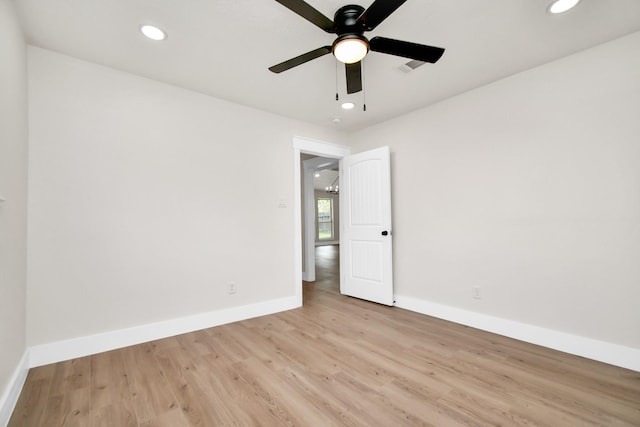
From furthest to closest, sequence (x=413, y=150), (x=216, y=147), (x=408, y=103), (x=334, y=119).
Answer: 1. (x=334, y=119)
2. (x=413, y=150)
3. (x=408, y=103)
4. (x=216, y=147)

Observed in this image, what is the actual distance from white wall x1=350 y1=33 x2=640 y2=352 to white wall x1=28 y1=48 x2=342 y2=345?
2.00m

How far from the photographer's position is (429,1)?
1816 mm

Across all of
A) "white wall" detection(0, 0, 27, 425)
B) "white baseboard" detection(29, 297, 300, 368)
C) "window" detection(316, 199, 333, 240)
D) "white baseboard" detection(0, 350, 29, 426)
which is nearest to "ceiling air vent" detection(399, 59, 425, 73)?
"white wall" detection(0, 0, 27, 425)

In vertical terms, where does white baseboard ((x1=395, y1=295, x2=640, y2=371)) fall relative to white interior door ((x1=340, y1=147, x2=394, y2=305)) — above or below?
below

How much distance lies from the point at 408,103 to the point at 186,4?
8.08 ft

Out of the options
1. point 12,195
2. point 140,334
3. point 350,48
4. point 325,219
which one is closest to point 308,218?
point 140,334

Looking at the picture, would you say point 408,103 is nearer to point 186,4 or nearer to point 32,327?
point 186,4

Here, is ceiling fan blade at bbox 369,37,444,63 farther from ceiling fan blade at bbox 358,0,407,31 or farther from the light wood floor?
the light wood floor

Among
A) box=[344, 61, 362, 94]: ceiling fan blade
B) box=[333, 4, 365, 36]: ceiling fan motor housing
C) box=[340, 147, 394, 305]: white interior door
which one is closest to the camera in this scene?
box=[333, 4, 365, 36]: ceiling fan motor housing

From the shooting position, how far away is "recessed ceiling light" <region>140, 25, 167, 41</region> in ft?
6.70

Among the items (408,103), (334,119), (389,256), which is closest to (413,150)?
(408,103)

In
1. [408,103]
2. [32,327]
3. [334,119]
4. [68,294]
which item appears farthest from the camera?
[334,119]

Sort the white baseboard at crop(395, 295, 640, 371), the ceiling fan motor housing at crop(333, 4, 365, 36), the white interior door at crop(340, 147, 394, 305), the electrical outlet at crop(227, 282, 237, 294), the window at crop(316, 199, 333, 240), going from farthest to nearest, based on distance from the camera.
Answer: the window at crop(316, 199, 333, 240) → the white interior door at crop(340, 147, 394, 305) → the electrical outlet at crop(227, 282, 237, 294) → the white baseboard at crop(395, 295, 640, 371) → the ceiling fan motor housing at crop(333, 4, 365, 36)

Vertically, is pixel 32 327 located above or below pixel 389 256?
below
